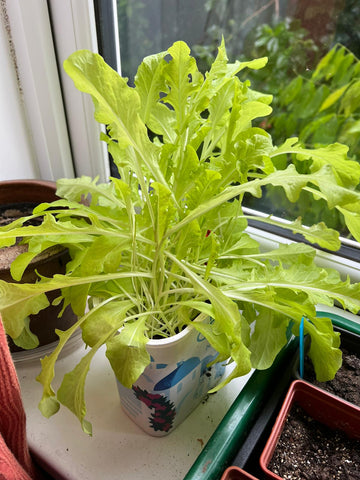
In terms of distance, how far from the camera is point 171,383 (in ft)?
1.51

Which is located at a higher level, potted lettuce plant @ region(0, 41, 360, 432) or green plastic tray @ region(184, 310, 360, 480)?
potted lettuce plant @ region(0, 41, 360, 432)

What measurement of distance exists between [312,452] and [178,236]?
0.30m

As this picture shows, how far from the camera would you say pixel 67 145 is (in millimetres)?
805

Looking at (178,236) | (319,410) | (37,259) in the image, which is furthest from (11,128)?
(319,410)

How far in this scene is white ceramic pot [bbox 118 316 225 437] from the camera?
0.43m

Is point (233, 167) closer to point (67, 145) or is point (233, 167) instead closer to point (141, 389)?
point (141, 389)

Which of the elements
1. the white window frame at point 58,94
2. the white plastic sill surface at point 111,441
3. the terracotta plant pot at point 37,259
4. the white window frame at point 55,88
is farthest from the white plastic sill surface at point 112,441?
the white window frame at point 55,88

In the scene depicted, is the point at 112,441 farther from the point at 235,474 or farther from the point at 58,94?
the point at 58,94

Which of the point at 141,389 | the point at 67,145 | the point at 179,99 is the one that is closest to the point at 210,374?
the point at 141,389

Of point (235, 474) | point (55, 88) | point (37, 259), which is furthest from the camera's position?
point (55, 88)

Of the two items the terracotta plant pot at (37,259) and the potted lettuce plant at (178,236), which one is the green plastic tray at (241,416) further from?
the terracotta plant pot at (37,259)

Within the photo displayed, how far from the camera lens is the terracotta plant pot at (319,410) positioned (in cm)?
45

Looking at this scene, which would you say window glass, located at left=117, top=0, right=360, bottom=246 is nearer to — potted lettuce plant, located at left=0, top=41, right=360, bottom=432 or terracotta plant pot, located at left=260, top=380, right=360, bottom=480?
potted lettuce plant, located at left=0, top=41, right=360, bottom=432

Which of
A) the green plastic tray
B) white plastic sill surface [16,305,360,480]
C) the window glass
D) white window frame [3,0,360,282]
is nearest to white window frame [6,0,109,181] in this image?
white window frame [3,0,360,282]
